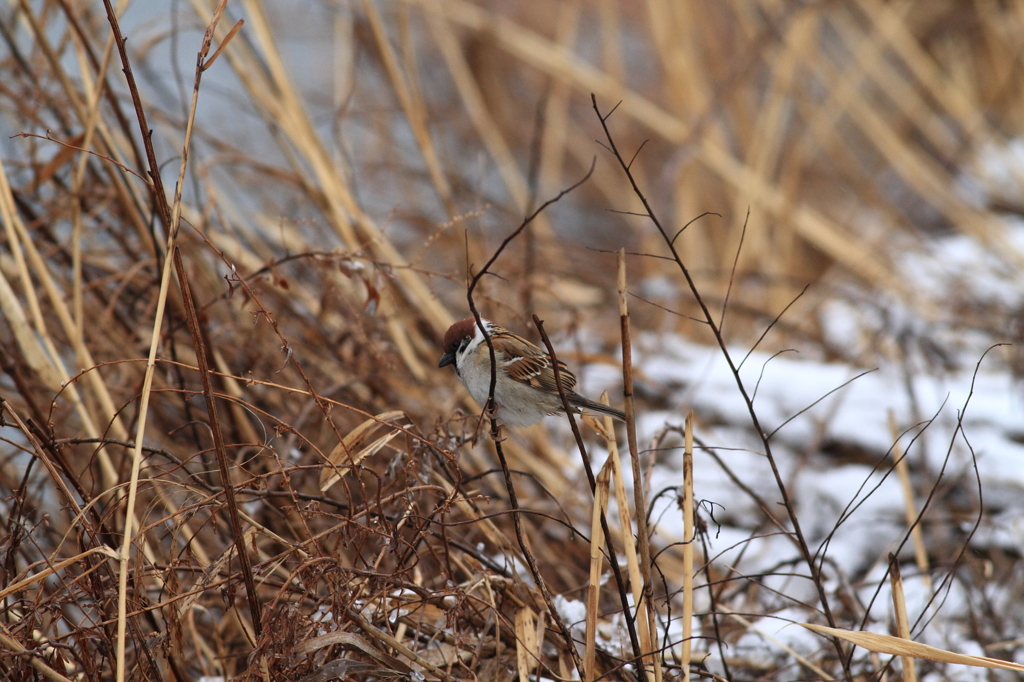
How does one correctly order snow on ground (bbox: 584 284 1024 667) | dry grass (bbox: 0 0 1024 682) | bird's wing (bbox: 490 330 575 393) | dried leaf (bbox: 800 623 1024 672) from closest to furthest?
dried leaf (bbox: 800 623 1024 672) < dry grass (bbox: 0 0 1024 682) < bird's wing (bbox: 490 330 575 393) < snow on ground (bbox: 584 284 1024 667)

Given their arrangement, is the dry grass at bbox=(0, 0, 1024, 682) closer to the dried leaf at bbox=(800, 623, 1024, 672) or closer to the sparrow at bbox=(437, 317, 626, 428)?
the sparrow at bbox=(437, 317, 626, 428)

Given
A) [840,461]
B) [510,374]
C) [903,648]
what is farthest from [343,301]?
[840,461]

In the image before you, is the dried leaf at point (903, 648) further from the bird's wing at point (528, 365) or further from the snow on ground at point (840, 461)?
the bird's wing at point (528, 365)

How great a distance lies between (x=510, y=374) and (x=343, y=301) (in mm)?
464

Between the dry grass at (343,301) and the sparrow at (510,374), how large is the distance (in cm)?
9

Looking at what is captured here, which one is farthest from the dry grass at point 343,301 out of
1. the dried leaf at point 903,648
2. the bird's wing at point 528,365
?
the dried leaf at point 903,648

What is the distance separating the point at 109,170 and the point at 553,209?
455 centimetres

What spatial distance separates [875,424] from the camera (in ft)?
9.39

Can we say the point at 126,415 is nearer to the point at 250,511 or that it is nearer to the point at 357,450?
the point at 250,511

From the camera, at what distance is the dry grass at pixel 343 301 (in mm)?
1302

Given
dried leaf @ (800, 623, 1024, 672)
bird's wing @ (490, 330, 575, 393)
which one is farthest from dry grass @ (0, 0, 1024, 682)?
dried leaf @ (800, 623, 1024, 672)

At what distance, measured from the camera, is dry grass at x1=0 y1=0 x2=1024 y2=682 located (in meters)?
1.30

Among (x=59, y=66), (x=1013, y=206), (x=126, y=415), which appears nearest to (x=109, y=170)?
(x=59, y=66)

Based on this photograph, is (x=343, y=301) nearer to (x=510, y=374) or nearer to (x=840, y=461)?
(x=510, y=374)
